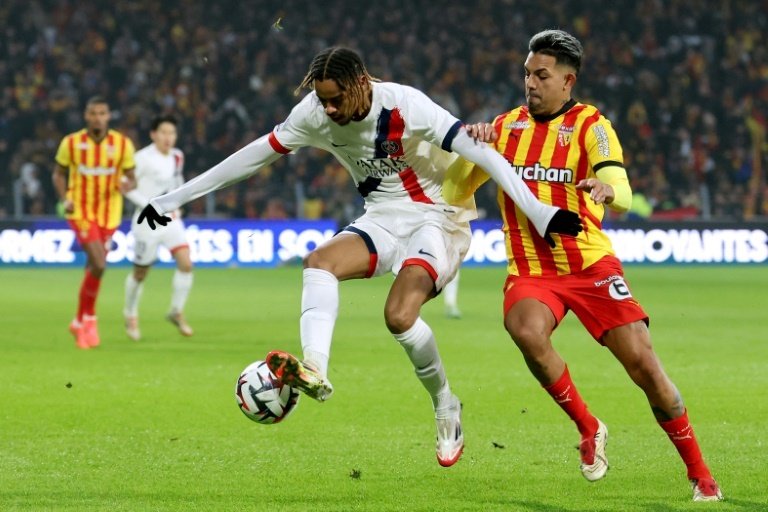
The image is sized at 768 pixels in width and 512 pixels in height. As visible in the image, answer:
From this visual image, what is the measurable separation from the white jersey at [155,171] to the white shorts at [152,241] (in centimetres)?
55

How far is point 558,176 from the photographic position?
5.66 m

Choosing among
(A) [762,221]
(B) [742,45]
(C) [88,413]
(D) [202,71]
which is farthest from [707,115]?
(C) [88,413]

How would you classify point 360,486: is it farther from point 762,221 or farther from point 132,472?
point 762,221

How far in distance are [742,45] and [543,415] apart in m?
23.0

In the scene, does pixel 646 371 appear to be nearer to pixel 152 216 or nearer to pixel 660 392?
pixel 660 392

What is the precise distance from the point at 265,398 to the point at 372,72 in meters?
22.3

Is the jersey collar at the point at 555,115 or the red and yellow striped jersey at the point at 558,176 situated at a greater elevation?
the jersey collar at the point at 555,115

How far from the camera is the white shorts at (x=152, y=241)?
12164mm

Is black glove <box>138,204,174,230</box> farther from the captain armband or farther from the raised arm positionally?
the captain armband

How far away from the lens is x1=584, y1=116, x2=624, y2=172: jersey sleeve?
17.9 ft

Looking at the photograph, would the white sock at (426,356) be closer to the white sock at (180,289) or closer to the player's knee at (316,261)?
the player's knee at (316,261)

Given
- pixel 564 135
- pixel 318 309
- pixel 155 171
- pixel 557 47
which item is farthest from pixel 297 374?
pixel 155 171

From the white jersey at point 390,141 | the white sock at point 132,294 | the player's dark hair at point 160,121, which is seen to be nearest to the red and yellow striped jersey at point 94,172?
the white sock at point 132,294

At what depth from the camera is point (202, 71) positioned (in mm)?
27219
